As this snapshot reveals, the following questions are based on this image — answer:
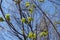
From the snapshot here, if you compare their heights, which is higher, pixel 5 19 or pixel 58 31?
pixel 5 19

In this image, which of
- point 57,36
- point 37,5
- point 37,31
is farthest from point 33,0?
point 57,36

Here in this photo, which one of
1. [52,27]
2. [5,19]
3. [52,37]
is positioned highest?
[5,19]

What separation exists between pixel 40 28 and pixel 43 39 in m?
0.14

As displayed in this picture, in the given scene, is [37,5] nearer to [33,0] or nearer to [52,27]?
[33,0]

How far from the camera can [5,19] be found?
1.37 metres

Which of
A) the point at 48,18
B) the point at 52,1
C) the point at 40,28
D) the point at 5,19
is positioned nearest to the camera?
the point at 5,19

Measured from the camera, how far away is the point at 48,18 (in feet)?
4.88

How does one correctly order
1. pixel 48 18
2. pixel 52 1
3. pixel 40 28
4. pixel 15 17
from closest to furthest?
pixel 48 18, pixel 40 28, pixel 52 1, pixel 15 17

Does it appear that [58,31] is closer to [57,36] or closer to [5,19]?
[57,36]

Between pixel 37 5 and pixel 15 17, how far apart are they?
0.41 metres

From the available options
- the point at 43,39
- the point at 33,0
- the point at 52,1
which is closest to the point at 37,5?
the point at 33,0

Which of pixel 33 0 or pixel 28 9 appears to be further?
pixel 33 0

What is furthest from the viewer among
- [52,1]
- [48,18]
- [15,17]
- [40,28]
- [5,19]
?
[15,17]

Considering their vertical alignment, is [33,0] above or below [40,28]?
above
